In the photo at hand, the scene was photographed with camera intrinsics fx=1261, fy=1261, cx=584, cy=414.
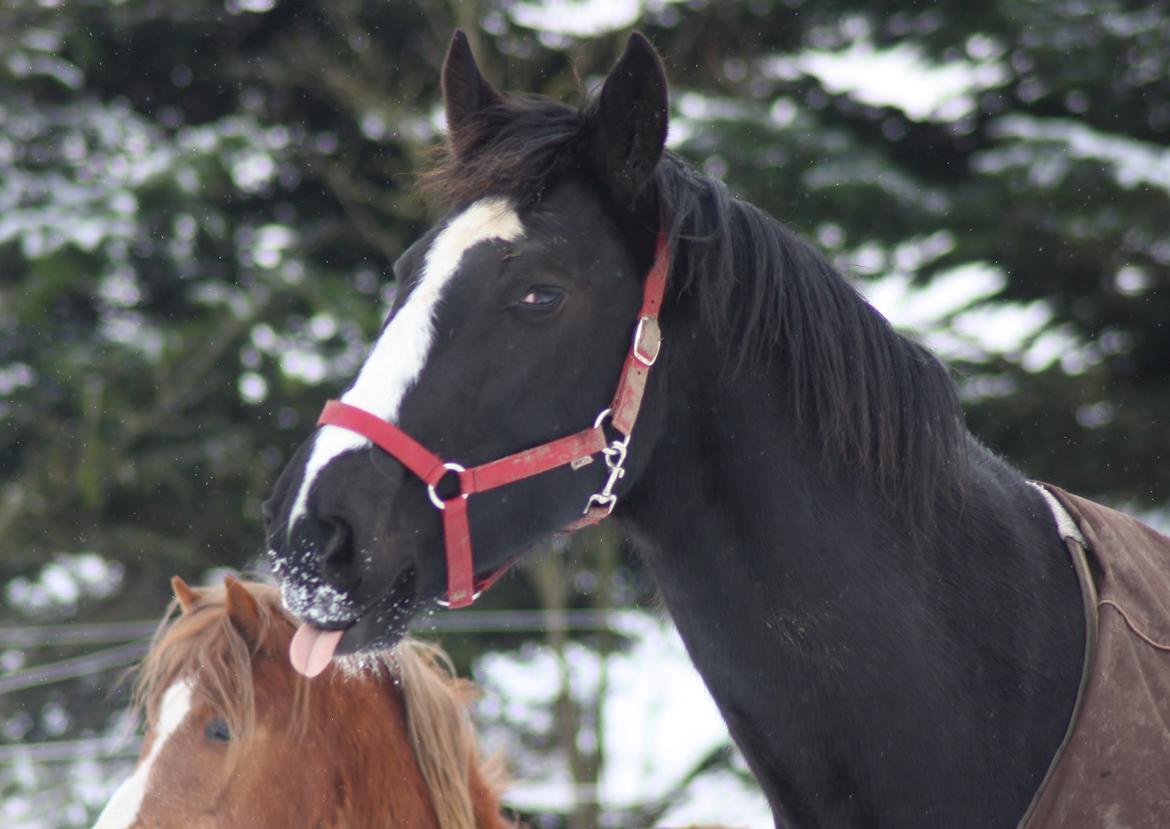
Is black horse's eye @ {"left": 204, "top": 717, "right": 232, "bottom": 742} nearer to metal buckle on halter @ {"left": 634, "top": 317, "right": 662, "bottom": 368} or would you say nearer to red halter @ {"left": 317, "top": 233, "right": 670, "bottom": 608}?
red halter @ {"left": 317, "top": 233, "right": 670, "bottom": 608}

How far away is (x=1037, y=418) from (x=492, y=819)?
570 cm

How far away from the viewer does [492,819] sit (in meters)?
2.91

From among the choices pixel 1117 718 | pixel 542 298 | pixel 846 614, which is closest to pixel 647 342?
pixel 542 298

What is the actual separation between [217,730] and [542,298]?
127 cm

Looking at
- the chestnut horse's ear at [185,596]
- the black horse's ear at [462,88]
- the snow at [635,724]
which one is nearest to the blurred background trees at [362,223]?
the snow at [635,724]

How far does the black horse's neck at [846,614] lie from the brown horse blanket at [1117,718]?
0.05m

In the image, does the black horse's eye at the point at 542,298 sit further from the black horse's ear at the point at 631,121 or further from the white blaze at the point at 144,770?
the white blaze at the point at 144,770

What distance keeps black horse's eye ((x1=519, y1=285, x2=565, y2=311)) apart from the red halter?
0.14 metres

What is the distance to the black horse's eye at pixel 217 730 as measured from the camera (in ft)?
8.67

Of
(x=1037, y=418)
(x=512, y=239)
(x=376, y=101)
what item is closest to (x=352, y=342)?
(x=376, y=101)

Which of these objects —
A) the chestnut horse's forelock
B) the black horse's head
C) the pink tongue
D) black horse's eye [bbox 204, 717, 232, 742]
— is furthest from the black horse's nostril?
black horse's eye [bbox 204, 717, 232, 742]

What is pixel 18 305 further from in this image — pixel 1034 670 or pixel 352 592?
pixel 1034 670

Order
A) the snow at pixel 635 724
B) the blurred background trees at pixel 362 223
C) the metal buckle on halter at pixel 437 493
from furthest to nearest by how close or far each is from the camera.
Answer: the snow at pixel 635 724
the blurred background trees at pixel 362 223
the metal buckle on halter at pixel 437 493

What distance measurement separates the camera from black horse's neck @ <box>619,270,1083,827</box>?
6.30ft
